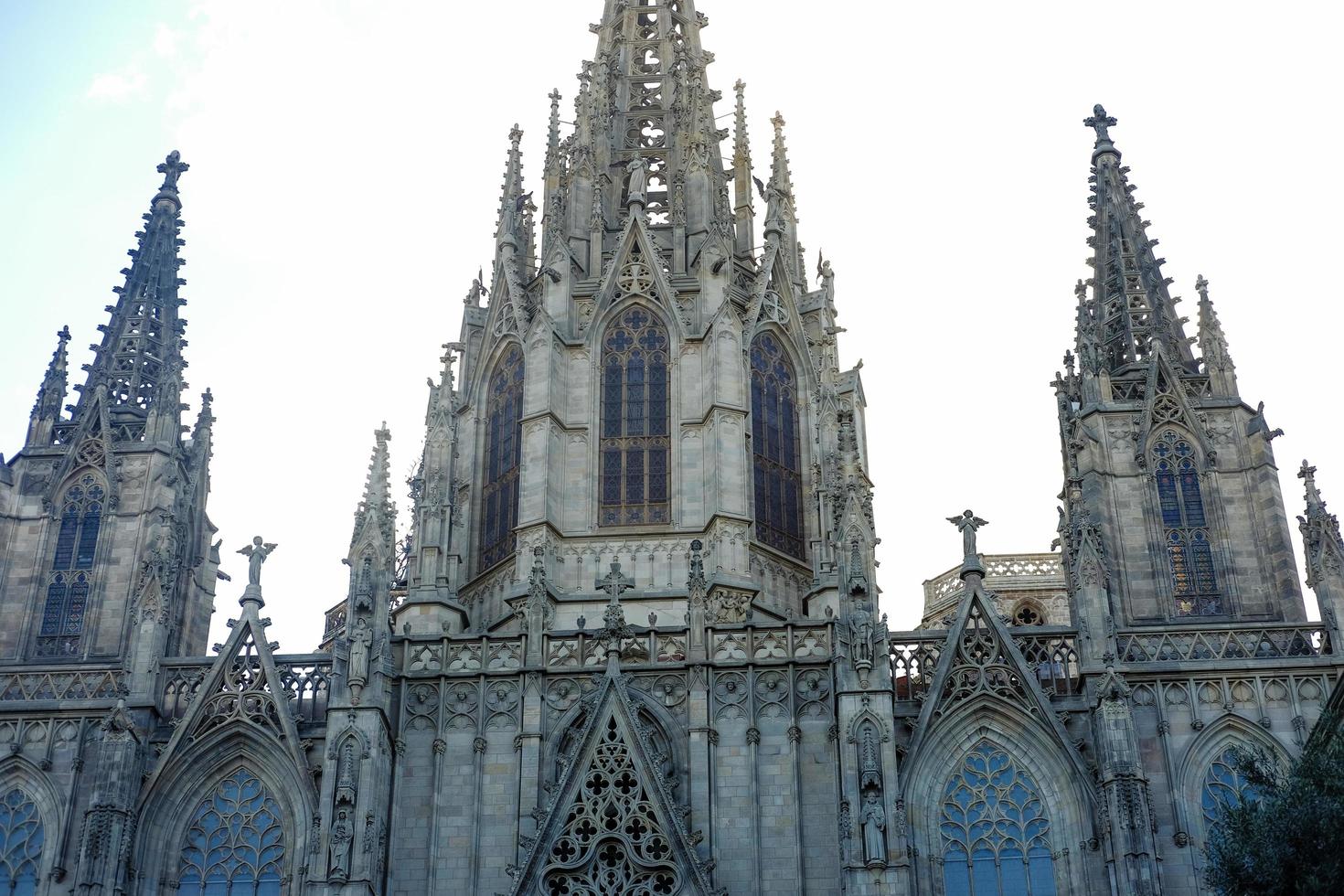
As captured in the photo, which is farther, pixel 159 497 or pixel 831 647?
pixel 159 497

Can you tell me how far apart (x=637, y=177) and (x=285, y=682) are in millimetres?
16864

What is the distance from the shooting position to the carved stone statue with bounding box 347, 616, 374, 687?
35.2 m

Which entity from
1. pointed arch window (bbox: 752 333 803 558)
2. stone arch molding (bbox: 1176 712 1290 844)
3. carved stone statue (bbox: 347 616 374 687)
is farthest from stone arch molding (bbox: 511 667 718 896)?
stone arch molding (bbox: 1176 712 1290 844)

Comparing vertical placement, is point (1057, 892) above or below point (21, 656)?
below

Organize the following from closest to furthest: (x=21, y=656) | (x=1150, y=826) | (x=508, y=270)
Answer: (x=1150, y=826) < (x=21, y=656) < (x=508, y=270)

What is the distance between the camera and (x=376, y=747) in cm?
3453

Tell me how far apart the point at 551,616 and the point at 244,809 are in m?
7.34

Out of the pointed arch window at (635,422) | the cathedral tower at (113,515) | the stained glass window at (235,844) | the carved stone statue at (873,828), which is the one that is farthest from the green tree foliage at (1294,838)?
the cathedral tower at (113,515)

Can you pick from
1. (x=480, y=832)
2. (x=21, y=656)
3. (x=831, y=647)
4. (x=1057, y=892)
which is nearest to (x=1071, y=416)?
(x=831, y=647)

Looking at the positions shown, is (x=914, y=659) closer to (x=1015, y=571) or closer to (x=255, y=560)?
(x=255, y=560)

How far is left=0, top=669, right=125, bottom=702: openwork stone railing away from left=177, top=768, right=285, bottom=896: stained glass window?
3.70m

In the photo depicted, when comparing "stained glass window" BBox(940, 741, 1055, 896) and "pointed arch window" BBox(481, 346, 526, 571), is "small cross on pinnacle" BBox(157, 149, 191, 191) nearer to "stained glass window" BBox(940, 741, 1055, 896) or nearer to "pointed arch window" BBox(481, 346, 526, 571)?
"pointed arch window" BBox(481, 346, 526, 571)

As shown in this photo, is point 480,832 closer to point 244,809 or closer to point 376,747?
point 376,747

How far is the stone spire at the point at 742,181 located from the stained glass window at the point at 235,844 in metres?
19.2
